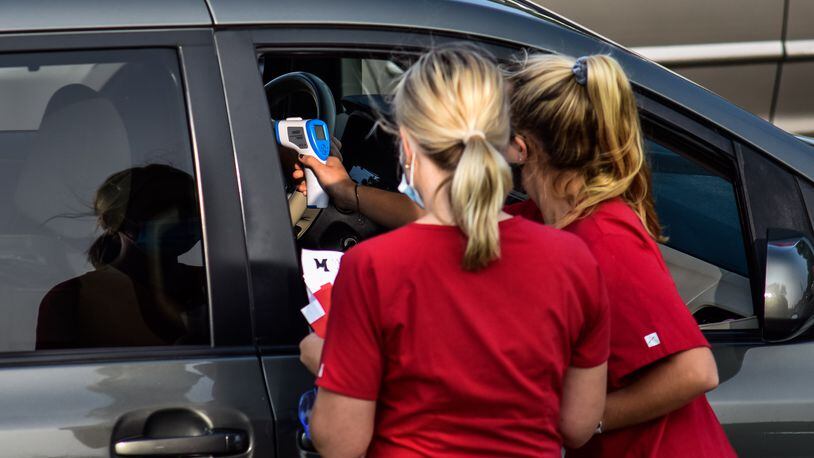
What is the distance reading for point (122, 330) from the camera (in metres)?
2.13

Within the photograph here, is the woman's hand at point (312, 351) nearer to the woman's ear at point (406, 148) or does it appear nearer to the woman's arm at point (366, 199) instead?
the woman's ear at point (406, 148)

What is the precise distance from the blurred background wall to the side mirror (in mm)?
5547

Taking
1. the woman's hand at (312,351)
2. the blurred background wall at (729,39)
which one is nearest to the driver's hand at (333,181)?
the woman's hand at (312,351)

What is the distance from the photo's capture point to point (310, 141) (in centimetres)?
253

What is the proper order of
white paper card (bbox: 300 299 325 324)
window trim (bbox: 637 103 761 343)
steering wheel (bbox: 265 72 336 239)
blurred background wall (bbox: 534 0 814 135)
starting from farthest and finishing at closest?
1. blurred background wall (bbox: 534 0 814 135)
2. steering wheel (bbox: 265 72 336 239)
3. window trim (bbox: 637 103 761 343)
4. white paper card (bbox: 300 299 325 324)

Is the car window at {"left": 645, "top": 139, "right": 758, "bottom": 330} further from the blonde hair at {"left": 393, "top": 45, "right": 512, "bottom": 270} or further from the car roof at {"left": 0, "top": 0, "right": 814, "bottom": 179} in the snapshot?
the blonde hair at {"left": 393, "top": 45, "right": 512, "bottom": 270}

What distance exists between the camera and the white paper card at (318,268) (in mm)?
2057

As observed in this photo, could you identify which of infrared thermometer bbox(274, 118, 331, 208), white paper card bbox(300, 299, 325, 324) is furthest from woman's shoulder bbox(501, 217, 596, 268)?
infrared thermometer bbox(274, 118, 331, 208)

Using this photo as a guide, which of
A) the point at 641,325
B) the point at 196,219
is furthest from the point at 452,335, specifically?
the point at 196,219

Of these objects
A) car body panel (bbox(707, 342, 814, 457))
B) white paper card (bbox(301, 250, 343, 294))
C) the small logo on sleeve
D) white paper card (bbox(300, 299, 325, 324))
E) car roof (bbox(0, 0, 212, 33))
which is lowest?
car body panel (bbox(707, 342, 814, 457))

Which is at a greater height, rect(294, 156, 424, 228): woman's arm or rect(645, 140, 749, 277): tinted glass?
rect(294, 156, 424, 228): woman's arm

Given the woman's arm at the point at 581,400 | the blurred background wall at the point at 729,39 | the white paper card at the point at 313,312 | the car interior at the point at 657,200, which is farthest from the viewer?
the blurred background wall at the point at 729,39

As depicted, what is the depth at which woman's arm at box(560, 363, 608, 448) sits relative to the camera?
1.88m

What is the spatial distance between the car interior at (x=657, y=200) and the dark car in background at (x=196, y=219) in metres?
0.05
